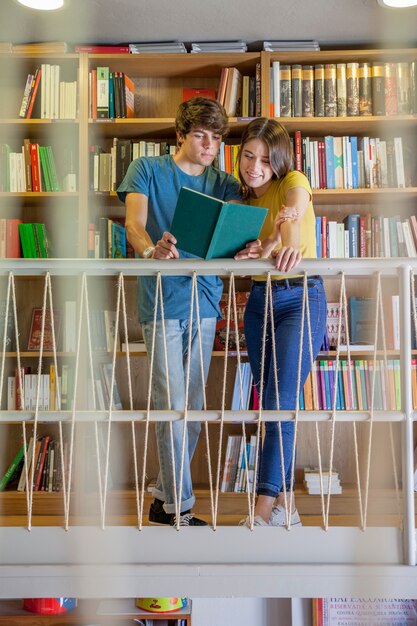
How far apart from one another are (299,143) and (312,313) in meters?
1.40

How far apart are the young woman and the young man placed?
0.46 ft

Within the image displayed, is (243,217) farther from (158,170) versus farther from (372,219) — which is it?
(372,219)

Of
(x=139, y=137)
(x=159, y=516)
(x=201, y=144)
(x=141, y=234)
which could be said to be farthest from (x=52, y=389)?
(x=201, y=144)

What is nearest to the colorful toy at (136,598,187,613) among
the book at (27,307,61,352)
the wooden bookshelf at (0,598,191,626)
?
the wooden bookshelf at (0,598,191,626)

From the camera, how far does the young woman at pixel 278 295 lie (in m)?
1.78

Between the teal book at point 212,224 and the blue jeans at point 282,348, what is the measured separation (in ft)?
0.68

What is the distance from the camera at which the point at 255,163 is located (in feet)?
6.17

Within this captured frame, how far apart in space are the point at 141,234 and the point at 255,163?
34 centimetres

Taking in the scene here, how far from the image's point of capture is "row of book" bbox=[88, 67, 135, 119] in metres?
3.05

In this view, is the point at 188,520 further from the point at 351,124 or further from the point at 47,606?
the point at 351,124

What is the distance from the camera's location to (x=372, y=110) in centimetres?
304

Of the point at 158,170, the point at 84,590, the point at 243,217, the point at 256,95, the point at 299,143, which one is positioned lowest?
the point at 84,590

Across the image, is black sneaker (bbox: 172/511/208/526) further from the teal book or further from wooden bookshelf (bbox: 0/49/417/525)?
wooden bookshelf (bbox: 0/49/417/525)

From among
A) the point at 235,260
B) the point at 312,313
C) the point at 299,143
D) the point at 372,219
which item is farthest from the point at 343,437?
the point at 235,260
